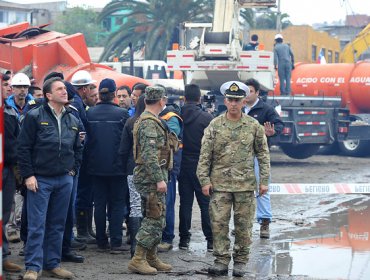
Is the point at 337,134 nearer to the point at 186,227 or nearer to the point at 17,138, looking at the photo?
the point at 186,227

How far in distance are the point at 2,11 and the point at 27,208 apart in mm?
73978

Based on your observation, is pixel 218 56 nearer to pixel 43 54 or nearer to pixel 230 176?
pixel 43 54

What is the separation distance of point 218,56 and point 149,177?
11.3m

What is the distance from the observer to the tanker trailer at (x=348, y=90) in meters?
23.3

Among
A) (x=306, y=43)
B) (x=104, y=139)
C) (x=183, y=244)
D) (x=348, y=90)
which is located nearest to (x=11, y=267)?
(x=104, y=139)

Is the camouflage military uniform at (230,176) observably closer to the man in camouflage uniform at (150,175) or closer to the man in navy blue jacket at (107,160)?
the man in camouflage uniform at (150,175)

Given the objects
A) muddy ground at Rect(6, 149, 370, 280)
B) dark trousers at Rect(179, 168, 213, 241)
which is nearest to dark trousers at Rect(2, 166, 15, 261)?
muddy ground at Rect(6, 149, 370, 280)

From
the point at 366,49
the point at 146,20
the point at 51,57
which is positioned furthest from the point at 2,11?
the point at 51,57

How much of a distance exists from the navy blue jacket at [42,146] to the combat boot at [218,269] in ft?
5.66

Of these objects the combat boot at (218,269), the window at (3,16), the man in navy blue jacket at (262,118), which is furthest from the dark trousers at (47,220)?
the window at (3,16)

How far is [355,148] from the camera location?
2405 centimetres

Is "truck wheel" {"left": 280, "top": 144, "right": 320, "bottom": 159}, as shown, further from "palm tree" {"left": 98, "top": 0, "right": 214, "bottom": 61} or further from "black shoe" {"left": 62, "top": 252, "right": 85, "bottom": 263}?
"black shoe" {"left": 62, "top": 252, "right": 85, "bottom": 263}

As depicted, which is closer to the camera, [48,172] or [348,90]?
[48,172]

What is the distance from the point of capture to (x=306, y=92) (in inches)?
981
